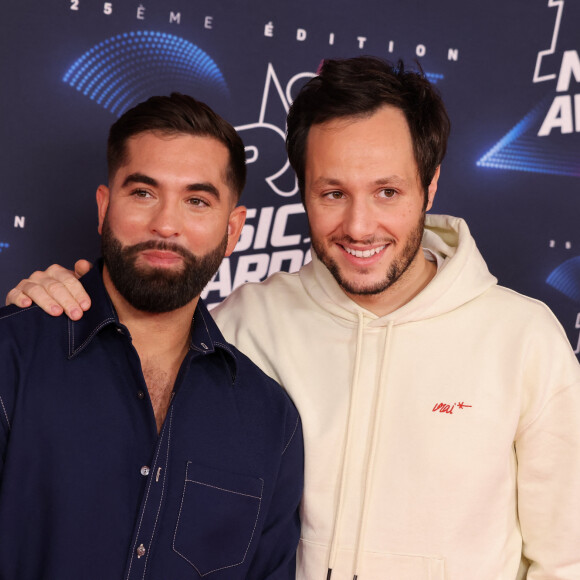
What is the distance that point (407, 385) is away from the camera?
1866 mm

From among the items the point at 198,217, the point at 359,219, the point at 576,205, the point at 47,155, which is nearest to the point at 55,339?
the point at 198,217

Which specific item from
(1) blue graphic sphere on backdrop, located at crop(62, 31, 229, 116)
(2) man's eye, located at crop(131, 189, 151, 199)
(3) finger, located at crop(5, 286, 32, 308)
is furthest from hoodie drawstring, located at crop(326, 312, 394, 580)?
(1) blue graphic sphere on backdrop, located at crop(62, 31, 229, 116)

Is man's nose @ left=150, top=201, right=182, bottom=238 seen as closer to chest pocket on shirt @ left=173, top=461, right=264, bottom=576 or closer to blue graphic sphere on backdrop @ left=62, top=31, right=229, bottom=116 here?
chest pocket on shirt @ left=173, top=461, right=264, bottom=576

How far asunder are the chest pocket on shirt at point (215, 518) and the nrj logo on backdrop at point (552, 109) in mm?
1449

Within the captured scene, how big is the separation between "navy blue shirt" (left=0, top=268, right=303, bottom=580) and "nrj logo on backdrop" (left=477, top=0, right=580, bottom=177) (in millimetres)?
1305

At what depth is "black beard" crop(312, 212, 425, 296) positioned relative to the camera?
1.89m

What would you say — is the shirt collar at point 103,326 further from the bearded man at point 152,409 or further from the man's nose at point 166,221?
the man's nose at point 166,221

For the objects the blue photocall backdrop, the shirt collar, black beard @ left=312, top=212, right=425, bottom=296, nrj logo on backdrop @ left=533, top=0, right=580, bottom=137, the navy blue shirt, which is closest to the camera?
the navy blue shirt

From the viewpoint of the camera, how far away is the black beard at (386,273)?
6.19ft

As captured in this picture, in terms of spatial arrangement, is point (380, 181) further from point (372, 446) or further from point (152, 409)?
point (152, 409)

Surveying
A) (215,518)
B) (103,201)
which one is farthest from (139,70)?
(215,518)

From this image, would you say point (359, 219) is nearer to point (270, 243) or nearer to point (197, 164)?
point (197, 164)

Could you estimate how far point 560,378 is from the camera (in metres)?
1.82

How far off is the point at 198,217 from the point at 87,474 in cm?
59
